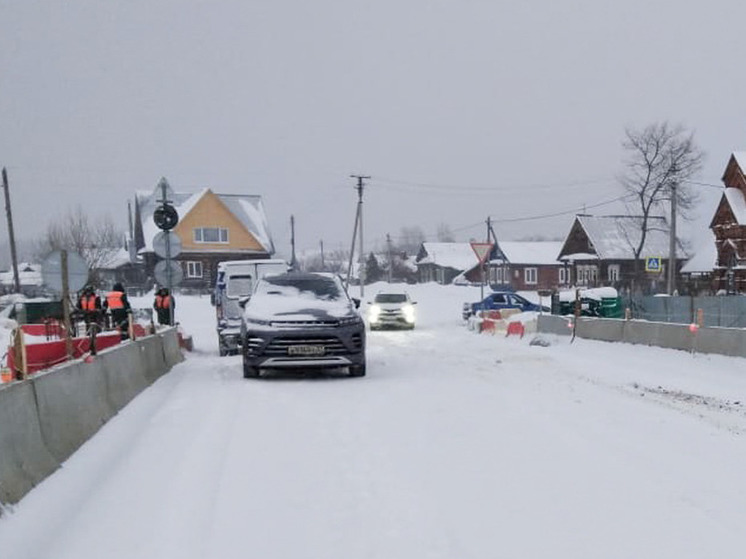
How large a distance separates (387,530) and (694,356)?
11.2m

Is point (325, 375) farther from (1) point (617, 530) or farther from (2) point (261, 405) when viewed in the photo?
(1) point (617, 530)

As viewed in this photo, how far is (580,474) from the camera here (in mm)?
5152

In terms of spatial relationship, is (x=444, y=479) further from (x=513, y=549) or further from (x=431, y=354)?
(x=431, y=354)

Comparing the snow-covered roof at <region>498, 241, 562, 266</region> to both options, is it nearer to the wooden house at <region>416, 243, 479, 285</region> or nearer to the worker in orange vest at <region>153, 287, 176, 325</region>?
A: the wooden house at <region>416, 243, 479, 285</region>

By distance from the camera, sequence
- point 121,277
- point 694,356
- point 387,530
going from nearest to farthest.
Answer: point 387,530
point 694,356
point 121,277

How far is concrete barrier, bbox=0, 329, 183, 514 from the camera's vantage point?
15.2 ft

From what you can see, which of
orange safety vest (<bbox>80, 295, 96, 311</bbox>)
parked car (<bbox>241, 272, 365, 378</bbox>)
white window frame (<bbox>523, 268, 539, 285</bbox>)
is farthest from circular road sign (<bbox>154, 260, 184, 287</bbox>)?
white window frame (<bbox>523, 268, 539, 285</bbox>)

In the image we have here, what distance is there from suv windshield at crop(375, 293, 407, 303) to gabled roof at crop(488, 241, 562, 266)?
4804 centimetres

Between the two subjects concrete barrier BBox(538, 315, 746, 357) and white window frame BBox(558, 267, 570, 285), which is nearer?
concrete barrier BBox(538, 315, 746, 357)

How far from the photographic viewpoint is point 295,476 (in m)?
5.16

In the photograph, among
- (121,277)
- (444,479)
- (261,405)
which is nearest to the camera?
(444,479)

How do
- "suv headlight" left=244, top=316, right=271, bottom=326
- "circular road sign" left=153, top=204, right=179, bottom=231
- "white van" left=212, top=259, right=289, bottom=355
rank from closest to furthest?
"suv headlight" left=244, top=316, right=271, bottom=326 → "white van" left=212, top=259, right=289, bottom=355 → "circular road sign" left=153, top=204, right=179, bottom=231

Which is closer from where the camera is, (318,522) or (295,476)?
(318,522)

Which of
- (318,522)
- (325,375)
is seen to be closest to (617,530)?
(318,522)
